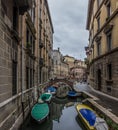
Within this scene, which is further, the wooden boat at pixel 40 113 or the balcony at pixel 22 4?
the wooden boat at pixel 40 113

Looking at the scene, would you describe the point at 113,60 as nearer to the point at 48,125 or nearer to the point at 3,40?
the point at 48,125

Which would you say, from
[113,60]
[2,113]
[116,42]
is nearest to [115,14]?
[116,42]

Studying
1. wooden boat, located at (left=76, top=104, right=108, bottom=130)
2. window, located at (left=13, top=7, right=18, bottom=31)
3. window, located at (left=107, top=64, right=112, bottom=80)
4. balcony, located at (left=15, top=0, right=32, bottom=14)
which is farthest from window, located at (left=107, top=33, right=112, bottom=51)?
window, located at (left=13, top=7, right=18, bottom=31)

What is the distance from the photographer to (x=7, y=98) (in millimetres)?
9453

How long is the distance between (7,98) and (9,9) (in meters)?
3.92

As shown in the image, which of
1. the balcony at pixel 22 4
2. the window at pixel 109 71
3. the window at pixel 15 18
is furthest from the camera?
the window at pixel 109 71

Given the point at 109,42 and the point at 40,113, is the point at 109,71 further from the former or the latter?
the point at 40,113

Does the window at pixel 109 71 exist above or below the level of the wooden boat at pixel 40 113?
above

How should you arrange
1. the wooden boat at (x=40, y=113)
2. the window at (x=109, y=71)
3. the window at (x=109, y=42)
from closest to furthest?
the wooden boat at (x=40, y=113) < the window at (x=109, y=42) < the window at (x=109, y=71)

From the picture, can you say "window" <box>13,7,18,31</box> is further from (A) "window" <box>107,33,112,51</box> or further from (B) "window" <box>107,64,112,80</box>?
(B) "window" <box>107,64,112,80</box>

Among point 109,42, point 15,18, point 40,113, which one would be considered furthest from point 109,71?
point 15,18

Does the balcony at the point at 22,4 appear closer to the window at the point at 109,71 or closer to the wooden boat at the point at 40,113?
the wooden boat at the point at 40,113

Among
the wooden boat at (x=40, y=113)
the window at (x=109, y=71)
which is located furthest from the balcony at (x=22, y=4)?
the window at (x=109, y=71)

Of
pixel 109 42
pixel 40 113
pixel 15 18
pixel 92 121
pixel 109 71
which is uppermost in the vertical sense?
pixel 15 18
